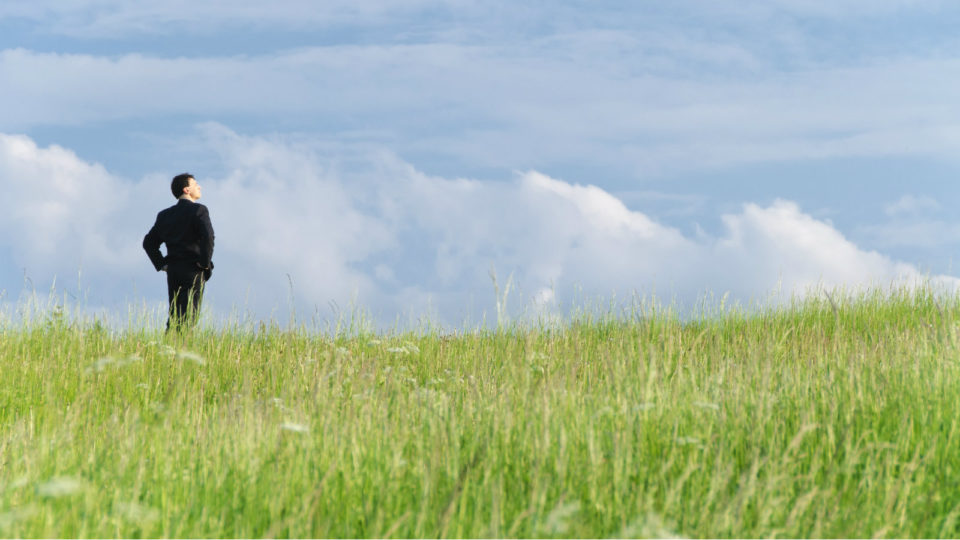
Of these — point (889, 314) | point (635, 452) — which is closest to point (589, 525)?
point (635, 452)

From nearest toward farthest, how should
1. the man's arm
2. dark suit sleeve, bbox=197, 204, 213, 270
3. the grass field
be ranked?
the grass field < dark suit sleeve, bbox=197, 204, 213, 270 < the man's arm

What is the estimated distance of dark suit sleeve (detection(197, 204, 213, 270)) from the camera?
447 inches

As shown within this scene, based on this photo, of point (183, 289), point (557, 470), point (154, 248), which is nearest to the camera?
point (557, 470)

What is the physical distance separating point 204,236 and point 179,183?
1133 mm

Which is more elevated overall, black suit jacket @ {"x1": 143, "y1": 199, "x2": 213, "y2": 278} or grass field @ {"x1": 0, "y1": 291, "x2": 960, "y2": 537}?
black suit jacket @ {"x1": 143, "y1": 199, "x2": 213, "y2": 278}

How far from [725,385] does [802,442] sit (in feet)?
4.04

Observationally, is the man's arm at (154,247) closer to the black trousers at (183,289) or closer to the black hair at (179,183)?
the black trousers at (183,289)

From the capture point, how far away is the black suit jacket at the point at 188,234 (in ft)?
37.4

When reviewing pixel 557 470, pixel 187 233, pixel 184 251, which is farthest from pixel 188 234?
pixel 557 470

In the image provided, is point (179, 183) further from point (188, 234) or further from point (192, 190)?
point (188, 234)

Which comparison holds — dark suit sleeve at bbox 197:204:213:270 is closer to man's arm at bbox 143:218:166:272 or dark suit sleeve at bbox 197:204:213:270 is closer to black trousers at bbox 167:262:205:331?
black trousers at bbox 167:262:205:331

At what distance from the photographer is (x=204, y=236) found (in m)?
11.4

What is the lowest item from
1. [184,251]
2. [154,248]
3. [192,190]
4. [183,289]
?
[183,289]

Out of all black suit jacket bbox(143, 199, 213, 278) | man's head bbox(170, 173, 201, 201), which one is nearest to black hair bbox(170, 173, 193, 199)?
man's head bbox(170, 173, 201, 201)
